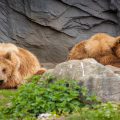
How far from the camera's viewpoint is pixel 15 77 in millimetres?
12406

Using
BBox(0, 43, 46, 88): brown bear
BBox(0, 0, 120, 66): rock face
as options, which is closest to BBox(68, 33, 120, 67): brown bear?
BBox(0, 43, 46, 88): brown bear

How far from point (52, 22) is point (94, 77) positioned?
806 cm

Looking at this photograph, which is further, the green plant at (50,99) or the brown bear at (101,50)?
the brown bear at (101,50)

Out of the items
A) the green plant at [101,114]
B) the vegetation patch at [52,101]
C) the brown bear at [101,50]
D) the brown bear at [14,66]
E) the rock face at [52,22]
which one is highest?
the rock face at [52,22]

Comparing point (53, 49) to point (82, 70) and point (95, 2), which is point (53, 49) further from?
point (82, 70)

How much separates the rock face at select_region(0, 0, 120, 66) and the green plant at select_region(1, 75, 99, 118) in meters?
7.81

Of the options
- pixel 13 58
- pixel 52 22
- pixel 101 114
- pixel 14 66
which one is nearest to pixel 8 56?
pixel 13 58

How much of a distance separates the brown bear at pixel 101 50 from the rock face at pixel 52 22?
3.36 m

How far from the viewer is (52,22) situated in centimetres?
1669

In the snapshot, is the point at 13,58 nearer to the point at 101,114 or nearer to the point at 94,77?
the point at 94,77

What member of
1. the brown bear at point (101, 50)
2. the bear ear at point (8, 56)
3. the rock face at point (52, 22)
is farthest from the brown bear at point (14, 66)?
the rock face at point (52, 22)

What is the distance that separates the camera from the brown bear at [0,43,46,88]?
1209 cm

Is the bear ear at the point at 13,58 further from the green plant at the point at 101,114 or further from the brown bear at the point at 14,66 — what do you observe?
the green plant at the point at 101,114

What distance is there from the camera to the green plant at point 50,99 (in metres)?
8.48
